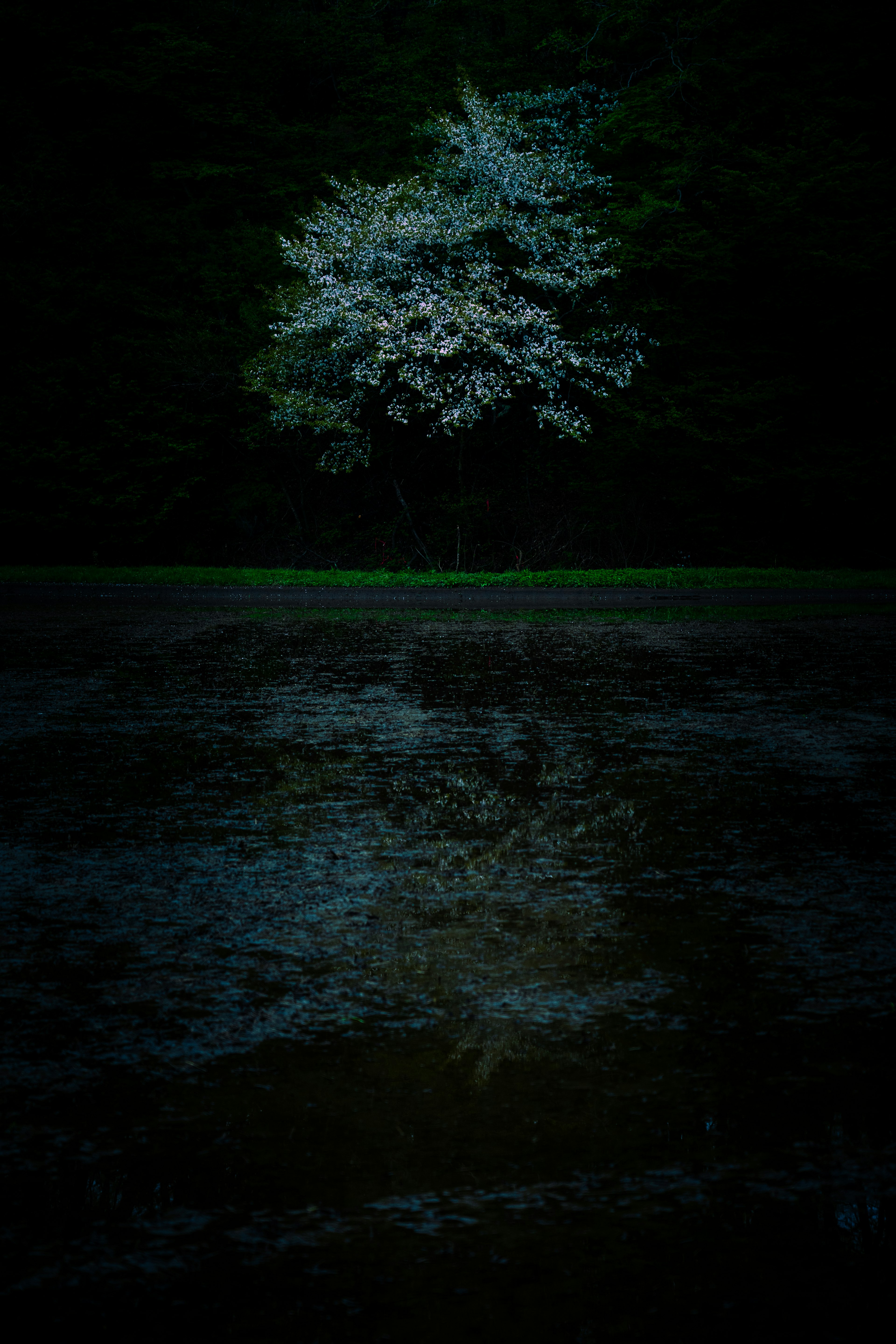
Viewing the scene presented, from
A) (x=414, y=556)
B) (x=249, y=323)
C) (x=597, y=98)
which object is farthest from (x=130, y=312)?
(x=597, y=98)

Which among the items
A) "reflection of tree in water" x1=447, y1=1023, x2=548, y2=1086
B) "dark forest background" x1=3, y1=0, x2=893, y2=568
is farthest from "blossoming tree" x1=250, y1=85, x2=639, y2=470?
"reflection of tree in water" x1=447, y1=1023, x2=548, y2=1086

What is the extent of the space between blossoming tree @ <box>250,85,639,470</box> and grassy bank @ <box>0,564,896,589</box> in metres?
3.52

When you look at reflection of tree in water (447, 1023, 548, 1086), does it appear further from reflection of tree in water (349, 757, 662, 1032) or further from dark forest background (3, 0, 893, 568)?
dark forest background (3, 0, 893, 568)

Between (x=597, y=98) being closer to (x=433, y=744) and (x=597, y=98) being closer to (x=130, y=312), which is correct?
(x=130, y=312)

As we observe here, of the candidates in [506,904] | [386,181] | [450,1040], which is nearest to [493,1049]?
[450,1040]

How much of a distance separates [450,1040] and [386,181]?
3579 cm

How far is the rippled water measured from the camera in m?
2.57

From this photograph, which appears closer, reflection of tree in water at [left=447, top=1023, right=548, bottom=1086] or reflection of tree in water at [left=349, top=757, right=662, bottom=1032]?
reflection of tree in water at [left=447, top=1023, right=548, bottom=1086]

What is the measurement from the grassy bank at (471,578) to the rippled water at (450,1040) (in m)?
18.7

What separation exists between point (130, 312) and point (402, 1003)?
3664cm

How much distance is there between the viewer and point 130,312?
3809 cm

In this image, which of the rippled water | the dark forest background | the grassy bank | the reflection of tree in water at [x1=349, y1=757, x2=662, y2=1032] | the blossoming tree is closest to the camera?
the rippled water

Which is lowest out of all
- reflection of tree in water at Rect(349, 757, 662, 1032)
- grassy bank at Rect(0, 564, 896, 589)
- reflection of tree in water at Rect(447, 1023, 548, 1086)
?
reflection of tree in water at Rect(349, 757, 662, 1032)

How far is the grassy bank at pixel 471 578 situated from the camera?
90.6 ft
